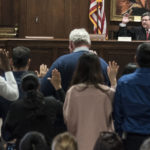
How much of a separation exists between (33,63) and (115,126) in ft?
12.4

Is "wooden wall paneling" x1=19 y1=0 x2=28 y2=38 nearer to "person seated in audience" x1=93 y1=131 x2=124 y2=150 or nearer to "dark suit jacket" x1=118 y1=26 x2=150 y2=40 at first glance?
"dark suit jacket" x1=118 y1=26 x2=150 y2=40

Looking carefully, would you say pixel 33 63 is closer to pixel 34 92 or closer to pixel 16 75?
pixel 16 75

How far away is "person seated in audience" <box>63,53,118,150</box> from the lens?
11.3 feet

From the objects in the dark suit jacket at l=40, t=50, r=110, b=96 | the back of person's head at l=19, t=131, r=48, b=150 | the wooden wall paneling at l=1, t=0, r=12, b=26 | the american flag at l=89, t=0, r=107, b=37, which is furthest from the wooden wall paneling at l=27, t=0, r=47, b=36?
the back of person's head at l=19, t=131, r=48, b=150

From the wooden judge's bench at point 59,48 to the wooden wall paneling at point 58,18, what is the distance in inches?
139

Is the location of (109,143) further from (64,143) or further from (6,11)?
(6,11)

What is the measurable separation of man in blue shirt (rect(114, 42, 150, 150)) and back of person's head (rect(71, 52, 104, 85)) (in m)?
0.21

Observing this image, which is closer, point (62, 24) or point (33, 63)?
point (33, 63)

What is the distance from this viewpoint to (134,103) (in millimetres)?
3459

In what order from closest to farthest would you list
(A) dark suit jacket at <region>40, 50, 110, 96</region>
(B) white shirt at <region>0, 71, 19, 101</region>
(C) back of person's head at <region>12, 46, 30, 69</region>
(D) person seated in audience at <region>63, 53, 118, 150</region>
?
(D) person seated in audience at <region>63, 53, 118, 150</region>, (B) white shirt at <region>0, 71, 19, 101</region>, (C) back of person's head at <region>12, 46, 30, 69</region>, (A) dark suit jacket at <region>40, 50, 110, 96</region>

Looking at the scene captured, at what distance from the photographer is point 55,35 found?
10852 mm

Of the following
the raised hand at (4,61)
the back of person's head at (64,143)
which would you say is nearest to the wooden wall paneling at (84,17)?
the raised hand at (4,61)

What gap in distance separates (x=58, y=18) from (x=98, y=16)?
151cm

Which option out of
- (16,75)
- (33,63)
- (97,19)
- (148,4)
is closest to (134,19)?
(148,4)
